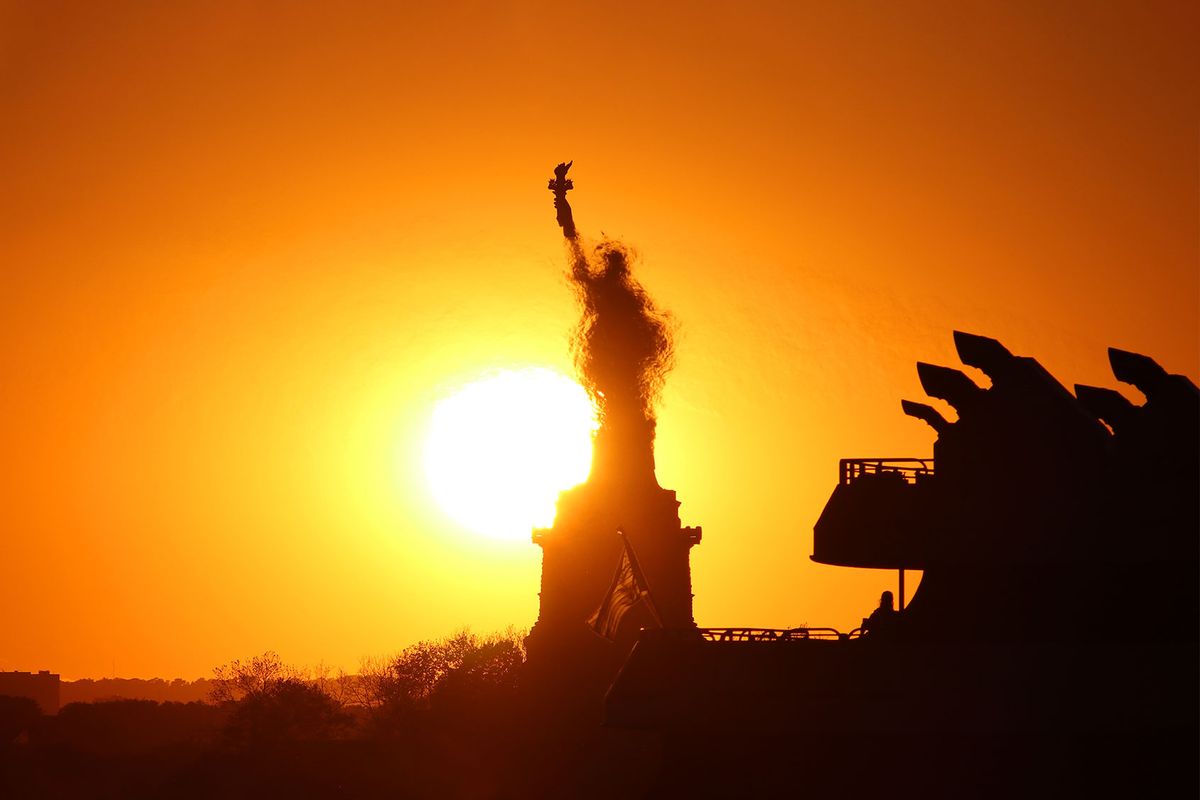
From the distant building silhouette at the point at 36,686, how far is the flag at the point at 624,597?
131m

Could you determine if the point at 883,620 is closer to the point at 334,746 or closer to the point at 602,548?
the point at 602,548

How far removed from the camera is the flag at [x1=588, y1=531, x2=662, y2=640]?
5253 centimetres

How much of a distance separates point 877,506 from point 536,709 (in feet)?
163

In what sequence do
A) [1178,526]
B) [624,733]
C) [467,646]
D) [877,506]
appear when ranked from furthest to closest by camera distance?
[467,646], [624,733], [877,506], [1178,526]

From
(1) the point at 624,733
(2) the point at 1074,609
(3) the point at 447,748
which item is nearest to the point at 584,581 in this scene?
(1) the point at 624,733

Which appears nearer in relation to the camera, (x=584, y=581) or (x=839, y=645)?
(x=839, y=645)

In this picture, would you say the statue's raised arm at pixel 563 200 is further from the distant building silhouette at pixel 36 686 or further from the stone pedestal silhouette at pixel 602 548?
the distant building silhouette at pixel 36 686

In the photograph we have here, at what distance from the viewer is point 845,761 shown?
137 feet

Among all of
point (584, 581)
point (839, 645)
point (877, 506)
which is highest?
point (584, 581)

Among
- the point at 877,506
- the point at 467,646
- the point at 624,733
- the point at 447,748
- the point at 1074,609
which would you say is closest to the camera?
the point at 1074,609

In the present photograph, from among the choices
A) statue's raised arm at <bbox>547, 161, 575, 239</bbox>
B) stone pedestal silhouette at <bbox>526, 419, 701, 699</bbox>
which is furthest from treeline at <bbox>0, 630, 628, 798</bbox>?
statue's raised arm at <bbox>547, 161, 575, 239</bbox>

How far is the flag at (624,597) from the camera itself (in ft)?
172

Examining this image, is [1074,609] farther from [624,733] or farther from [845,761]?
[624,733]

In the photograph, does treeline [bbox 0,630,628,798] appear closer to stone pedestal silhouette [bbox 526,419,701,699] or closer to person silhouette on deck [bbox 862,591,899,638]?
stone pedestal silhouette [bbox 526,419,701,699]
